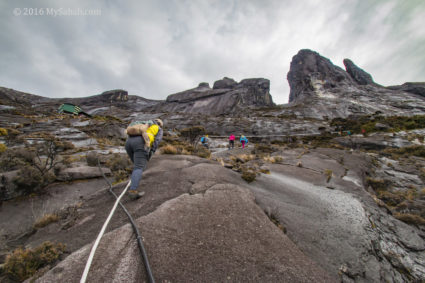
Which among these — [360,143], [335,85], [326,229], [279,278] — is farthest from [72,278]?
[335,85]

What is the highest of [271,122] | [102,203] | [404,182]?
[271,122]

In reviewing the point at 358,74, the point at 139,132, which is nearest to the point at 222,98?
the point at 139,132

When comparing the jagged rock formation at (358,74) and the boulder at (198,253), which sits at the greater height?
the jagged rock formation at (358,74)

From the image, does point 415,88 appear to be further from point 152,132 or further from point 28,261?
point 28,261

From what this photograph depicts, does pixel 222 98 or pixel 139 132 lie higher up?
pixel 222 98

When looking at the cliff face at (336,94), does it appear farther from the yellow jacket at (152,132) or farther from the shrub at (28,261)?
the shrub at (28,261)

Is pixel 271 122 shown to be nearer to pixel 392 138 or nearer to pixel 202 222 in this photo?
pixel 392 138

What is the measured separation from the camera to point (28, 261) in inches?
69.6

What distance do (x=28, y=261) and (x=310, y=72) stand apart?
8700 cm

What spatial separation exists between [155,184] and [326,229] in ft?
13.1

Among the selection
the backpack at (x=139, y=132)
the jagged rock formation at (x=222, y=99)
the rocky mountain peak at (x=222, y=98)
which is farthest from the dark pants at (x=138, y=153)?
the rocky mountain peak at (x=222, y=98)

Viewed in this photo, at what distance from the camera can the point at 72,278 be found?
156cm

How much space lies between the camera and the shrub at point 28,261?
168cm

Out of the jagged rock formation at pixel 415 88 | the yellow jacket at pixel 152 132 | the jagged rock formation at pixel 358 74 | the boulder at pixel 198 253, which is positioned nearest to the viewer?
the boulder at pixel 198 253
